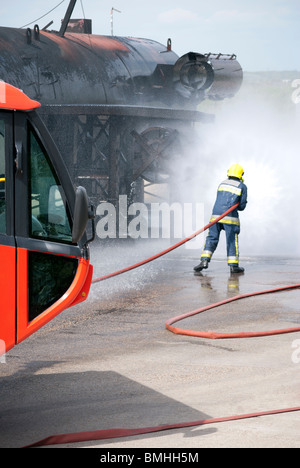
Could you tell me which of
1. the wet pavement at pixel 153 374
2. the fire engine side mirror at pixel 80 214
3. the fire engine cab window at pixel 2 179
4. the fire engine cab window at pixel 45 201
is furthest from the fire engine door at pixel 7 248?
the wet pavement at pixel 153 374

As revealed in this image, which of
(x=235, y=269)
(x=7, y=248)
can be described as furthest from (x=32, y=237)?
(x=235, y=269)

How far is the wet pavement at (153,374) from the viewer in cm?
481

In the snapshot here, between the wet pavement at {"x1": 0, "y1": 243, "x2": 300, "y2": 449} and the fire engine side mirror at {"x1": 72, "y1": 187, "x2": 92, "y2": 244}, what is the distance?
1229mm

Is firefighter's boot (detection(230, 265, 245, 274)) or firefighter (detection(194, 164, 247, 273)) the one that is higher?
firefighter (detection(194, 164, 247, 273))

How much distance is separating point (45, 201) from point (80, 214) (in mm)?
327

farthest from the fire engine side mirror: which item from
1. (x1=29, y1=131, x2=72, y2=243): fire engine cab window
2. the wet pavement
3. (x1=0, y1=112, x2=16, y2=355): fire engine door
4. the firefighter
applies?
the firefighter

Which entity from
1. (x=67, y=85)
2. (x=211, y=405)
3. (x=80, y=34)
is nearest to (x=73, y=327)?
(x=211, y=405)

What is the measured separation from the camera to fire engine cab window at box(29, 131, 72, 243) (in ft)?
15.3

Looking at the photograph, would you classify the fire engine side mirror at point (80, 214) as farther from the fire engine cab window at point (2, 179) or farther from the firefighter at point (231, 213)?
the firefighter at point (231, 213)

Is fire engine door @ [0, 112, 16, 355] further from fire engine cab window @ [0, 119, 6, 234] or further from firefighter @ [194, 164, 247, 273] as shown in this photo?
→ firefighter @ [194, 164, 247, 273]

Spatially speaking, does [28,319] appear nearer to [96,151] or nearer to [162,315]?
[162,315]

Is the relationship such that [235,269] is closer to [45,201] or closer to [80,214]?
[45,201]
